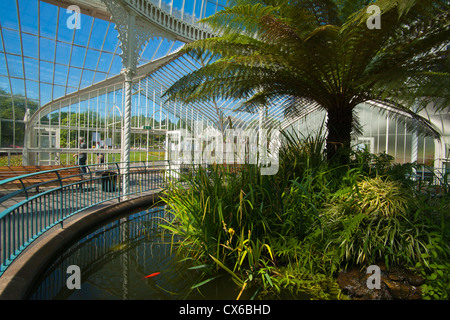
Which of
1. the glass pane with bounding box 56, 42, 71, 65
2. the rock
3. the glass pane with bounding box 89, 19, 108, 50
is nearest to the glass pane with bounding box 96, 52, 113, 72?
the glass pane with bounding box 89, 19, 108, 50

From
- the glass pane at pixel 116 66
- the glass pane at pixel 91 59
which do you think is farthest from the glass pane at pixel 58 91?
the glass pane at pixel 116 66

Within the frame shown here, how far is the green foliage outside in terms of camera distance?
2.63 m

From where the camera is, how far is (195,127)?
2136 centimetres

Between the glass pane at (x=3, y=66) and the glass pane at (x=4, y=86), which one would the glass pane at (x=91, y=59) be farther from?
the glass pane at (x=4, y=86)

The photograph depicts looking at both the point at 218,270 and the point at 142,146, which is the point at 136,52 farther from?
the point at 142,146

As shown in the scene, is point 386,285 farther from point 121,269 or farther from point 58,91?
point 58,91

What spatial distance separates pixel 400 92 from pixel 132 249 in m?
4.13

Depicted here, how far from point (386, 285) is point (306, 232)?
2.98 ft

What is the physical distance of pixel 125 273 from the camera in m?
3.03

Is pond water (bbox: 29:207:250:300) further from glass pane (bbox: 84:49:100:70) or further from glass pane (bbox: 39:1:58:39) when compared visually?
glass pane (bbox: 84:49:100:70)

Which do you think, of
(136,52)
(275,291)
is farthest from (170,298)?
(136,52)

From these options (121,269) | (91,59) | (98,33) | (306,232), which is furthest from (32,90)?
(306,232)

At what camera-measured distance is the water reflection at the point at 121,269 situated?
8.59 feet

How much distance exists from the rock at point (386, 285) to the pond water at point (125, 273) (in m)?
1.09
